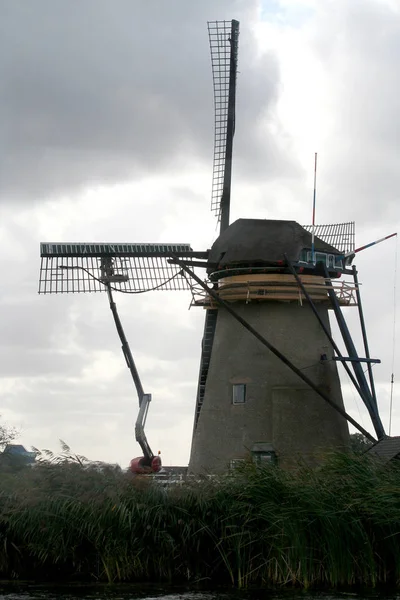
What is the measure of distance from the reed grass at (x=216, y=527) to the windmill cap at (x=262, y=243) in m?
8.85

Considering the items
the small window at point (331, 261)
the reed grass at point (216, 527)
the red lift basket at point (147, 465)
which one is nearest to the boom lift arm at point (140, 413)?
the red lift basket at point (147, 465)

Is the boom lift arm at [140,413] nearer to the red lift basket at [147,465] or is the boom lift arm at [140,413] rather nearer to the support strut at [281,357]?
the red lift basket at [147,465]

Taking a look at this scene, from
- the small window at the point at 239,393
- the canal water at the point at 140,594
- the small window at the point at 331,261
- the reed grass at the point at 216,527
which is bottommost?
the canal water at the point at 140,594

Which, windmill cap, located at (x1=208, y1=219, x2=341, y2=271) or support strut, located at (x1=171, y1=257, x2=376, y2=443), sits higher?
windmill cap, located at (x1=208, y1=219, x2=341, y2=271)

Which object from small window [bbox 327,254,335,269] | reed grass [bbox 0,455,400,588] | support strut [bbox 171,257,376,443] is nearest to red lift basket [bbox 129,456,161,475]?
support strut [bbox 171,257,376,443]

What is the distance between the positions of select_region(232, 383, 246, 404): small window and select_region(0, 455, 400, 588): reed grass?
8.02 m

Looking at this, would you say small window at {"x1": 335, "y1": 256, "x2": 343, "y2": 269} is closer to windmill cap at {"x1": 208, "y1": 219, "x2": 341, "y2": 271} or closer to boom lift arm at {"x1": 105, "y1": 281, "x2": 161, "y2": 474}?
windmill cap at {"x1": 208, "y1": 219, "x2": 341, "y2": 271}

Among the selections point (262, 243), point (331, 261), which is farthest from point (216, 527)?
point (331, 261)

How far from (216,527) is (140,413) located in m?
12.3

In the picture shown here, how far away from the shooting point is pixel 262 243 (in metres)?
29.9

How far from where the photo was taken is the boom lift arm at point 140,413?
106 feet

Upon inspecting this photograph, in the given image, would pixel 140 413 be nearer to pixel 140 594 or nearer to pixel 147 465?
pixel 147 465

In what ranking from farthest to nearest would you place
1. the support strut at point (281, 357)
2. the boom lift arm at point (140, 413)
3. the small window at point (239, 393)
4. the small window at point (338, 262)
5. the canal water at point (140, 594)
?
1. the boom lift arm at point (140, 413)
2. the small window at point (338, 262)
3. the small window at point (239, 393)
4. the support strut at point (281, 357)
5. the canal water at point (140, 594)

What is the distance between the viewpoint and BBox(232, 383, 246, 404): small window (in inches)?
1168
